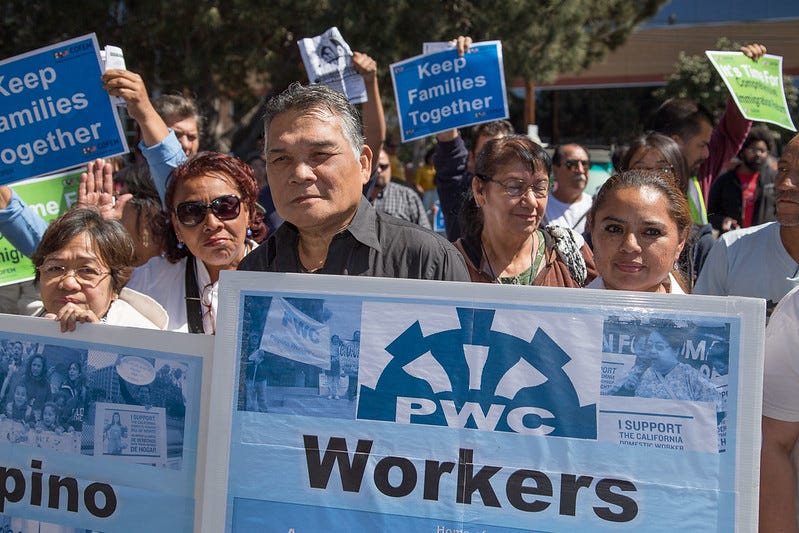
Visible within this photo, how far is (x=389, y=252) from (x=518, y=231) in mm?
1052

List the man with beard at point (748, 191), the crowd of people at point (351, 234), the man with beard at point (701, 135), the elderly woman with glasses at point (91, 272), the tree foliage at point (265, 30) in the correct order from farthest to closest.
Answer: the tree foliage at point (265, 30) → the man with beard at point (748, 191) → the man with beard at point (701, 135) → the elderly woman with glasses at point (91, 272) → the crowd of people at point (351, 234)

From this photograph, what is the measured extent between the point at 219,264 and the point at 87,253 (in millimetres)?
438

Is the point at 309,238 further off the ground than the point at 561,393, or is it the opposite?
the point at 309,238

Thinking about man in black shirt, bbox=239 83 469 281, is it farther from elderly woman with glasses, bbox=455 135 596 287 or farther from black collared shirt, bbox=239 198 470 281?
elderly woman with glasses, bbox=455 135 596 287

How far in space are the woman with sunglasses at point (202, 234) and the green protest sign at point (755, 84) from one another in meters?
2.85

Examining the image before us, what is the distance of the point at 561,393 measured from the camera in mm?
1820

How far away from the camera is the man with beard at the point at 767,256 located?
2863 millimetres

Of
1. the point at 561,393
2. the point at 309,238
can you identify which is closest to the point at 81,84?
the point at 309,238

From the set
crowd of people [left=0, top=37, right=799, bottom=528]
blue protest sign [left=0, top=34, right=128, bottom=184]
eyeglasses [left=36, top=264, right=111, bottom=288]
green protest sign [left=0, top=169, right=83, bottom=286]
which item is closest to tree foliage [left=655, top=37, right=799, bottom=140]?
crowd of people [left=0, top=37, right=799, bottom=528]

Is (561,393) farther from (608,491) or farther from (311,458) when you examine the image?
(311,458)

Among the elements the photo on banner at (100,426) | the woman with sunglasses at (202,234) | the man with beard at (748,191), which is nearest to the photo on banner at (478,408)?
the photo on banner at (100,426)

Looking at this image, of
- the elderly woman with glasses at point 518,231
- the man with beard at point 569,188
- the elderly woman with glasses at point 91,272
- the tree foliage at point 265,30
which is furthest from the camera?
the tree foliage at point 265,30

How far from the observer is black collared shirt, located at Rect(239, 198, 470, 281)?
2268 mm

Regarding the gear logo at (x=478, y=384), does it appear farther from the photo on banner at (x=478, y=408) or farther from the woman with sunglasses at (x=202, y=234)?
the woman with sunglasses at (x=202, y=234)
